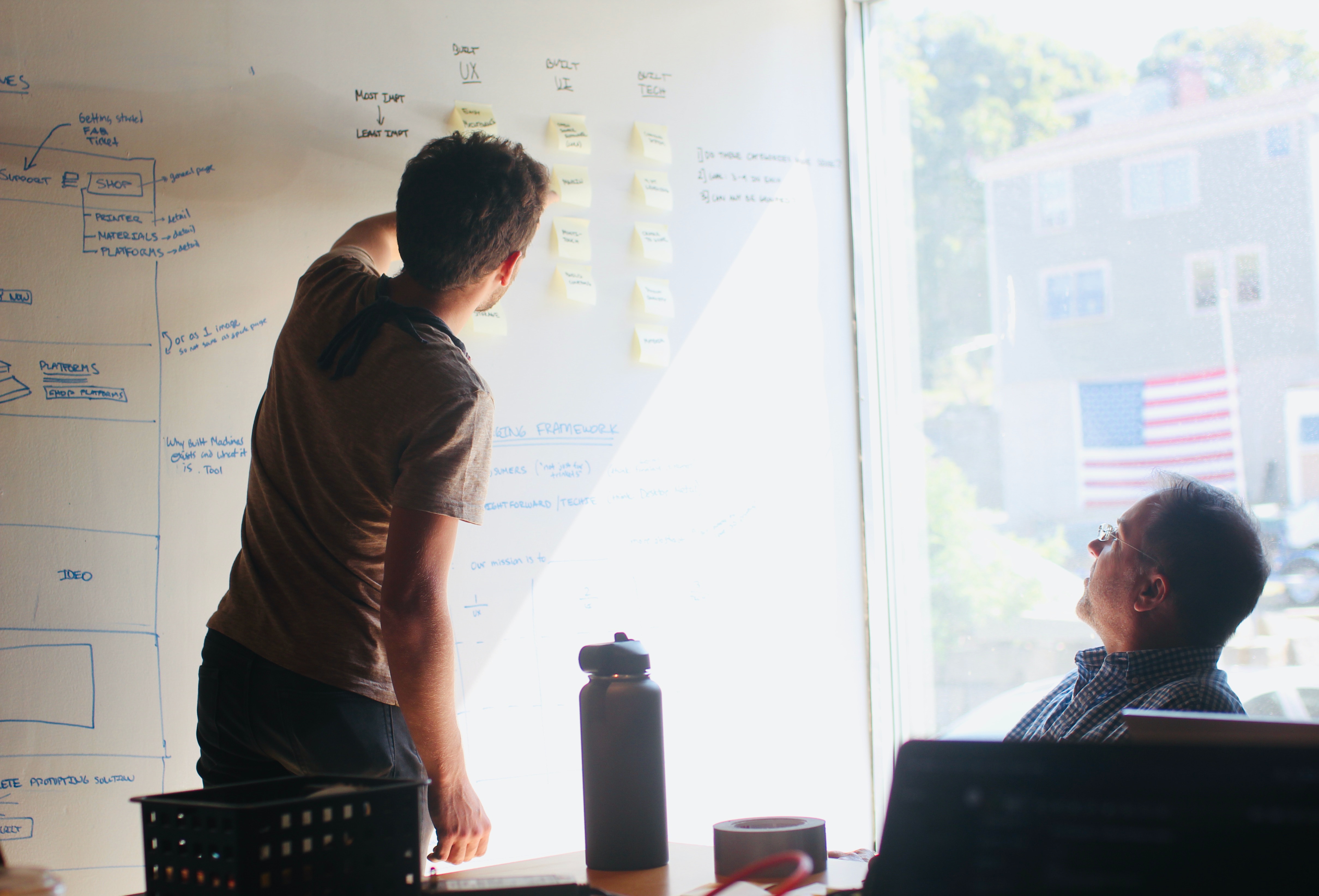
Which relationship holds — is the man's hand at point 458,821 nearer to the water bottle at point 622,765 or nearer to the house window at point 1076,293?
the water bottle at point 622,765

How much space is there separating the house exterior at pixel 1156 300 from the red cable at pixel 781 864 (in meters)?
1.70

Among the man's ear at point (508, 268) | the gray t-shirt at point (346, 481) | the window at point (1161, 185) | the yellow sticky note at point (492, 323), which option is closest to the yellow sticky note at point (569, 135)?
the yellow sticky note at point (492, 323)

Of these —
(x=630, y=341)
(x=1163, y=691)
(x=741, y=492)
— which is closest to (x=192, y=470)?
(x=630, y=341)

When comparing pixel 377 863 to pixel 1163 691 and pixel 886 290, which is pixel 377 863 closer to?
pixel 1163 691

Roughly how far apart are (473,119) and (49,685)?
1.42 meters

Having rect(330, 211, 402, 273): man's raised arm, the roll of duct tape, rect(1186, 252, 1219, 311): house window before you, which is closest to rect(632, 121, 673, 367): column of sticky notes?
rect(330, 211, 402, 273): man's raised arm

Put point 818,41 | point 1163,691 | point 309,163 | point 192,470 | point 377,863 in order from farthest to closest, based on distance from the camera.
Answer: point 818,41 < point 309,163 < point 192,470 < point 1163,691 < point 377,863

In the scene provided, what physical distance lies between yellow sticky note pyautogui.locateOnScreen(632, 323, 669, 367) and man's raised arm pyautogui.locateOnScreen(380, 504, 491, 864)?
39.5 inches

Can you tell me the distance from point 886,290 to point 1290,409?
3.34 ft

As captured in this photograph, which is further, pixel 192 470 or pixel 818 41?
pixel 818 41

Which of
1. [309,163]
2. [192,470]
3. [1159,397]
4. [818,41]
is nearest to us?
[192,470]

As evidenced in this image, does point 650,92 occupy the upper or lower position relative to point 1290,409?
upper

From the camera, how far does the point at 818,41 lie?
8.82 feet

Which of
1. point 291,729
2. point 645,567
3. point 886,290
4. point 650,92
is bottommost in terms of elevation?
point 291,729
